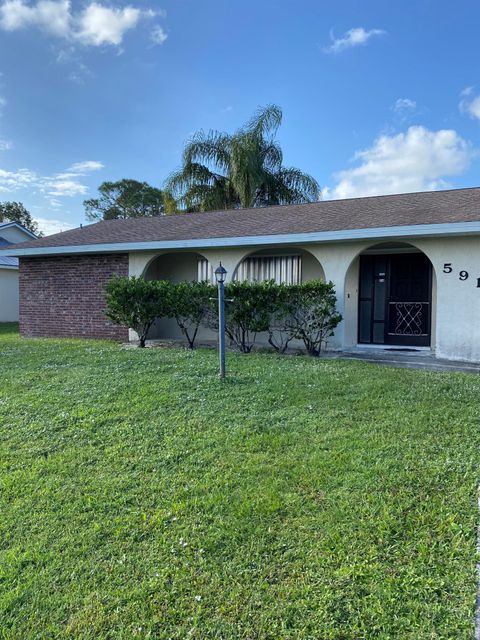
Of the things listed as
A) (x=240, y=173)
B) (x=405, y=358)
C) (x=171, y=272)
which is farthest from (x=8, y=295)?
(x=405, y=358)

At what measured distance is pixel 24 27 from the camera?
11164 mm

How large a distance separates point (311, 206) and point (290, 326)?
4.42 meters

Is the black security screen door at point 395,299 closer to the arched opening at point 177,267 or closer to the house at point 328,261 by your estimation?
the house at point 328,261

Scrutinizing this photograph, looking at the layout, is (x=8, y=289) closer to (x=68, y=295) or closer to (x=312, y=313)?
(x=68, y=295)

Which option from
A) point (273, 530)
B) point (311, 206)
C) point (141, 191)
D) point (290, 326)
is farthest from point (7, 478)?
point (141, 191)

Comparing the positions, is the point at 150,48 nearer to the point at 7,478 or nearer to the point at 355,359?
the point at 355,359

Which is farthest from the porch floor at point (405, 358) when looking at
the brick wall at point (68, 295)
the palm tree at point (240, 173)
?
the palm tree at point (240, 173)

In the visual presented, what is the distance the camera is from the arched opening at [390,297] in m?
9.31

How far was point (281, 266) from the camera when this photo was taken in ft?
33.2

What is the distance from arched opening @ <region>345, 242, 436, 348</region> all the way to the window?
1184 millimetres

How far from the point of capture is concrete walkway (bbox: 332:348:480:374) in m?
7.08

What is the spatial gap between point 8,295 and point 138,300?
12289mm

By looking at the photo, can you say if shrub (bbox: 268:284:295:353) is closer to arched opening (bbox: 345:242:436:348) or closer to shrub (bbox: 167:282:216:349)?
shrub (bbox: 167:282:216:349)

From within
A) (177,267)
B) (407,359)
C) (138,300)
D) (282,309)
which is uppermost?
(177,267)
